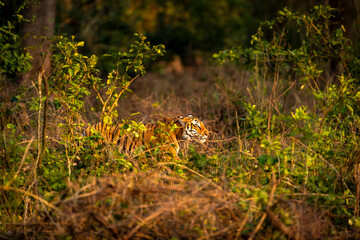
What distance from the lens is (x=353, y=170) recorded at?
13.6ft

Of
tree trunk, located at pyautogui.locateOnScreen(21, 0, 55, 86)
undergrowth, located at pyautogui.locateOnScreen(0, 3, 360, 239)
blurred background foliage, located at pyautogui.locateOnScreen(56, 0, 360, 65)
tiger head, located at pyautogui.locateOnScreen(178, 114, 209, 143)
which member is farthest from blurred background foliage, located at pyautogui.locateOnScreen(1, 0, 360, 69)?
undergrowth, located at pyautogui.locateOnScreen(0, 3, 360, 239)

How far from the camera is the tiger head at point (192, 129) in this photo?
19.8 feet

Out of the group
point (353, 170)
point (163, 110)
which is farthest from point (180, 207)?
point (163, 110)

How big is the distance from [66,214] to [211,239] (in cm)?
108

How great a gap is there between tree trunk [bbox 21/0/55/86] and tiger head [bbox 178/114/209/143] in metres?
1.93

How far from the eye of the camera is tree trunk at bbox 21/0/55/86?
539 cm

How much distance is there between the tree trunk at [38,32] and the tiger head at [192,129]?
1934mm

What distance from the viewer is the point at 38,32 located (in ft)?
19.8

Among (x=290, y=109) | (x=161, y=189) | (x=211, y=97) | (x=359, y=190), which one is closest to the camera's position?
Result: (x=161, y=189)

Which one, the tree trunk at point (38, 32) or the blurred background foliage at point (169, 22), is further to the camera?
the blurred background foliage at point (169, 22)

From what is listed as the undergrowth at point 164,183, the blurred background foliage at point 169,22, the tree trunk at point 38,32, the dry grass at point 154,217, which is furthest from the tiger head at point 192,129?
the blurred background foliage at point 169,22

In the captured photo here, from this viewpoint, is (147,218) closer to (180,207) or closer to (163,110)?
(180,207)

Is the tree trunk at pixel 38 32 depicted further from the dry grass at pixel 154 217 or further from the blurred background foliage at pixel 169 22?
the blurred background foliage at pixel 169 22

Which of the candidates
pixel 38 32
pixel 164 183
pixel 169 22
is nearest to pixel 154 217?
pixel 164 183
